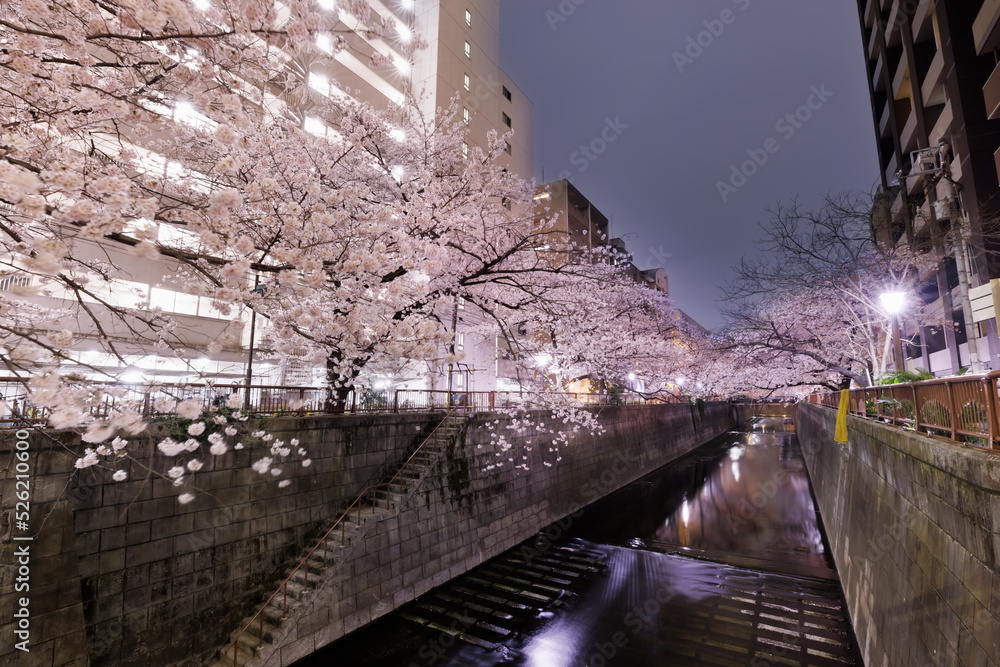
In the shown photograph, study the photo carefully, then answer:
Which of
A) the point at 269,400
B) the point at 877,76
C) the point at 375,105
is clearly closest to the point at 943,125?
the point at 877,76

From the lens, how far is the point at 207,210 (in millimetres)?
4730

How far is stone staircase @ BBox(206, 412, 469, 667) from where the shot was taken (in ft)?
29.9

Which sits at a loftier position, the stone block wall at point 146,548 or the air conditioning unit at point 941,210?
the air conditioning unit at point 941,210

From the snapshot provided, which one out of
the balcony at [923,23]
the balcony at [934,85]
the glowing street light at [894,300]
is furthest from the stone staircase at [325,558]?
the balcony at [923,23]

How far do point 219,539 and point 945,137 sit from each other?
34.5 metres

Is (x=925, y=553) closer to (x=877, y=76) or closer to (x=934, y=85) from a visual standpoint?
(x=934, y=85)

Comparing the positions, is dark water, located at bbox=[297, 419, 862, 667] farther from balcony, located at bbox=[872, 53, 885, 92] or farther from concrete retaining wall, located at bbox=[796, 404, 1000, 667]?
balcony, located at bbox=[872, 53, 885, 92]

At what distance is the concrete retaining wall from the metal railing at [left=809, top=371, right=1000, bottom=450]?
0.30 meters

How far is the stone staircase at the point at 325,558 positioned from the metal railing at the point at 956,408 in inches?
451

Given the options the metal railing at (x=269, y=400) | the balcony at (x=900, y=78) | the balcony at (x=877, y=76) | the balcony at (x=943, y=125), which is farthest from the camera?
the balcony at (x=877, y=76)

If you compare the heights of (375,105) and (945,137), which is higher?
(375,105)

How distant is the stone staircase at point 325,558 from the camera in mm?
9109

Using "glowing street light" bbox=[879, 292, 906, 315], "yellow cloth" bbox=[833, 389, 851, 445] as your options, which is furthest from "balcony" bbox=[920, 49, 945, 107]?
"yellow cloth" bbox=[833, 389, 851, 445]

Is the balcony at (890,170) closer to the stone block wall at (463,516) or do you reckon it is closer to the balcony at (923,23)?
the balcony at (923,23)
